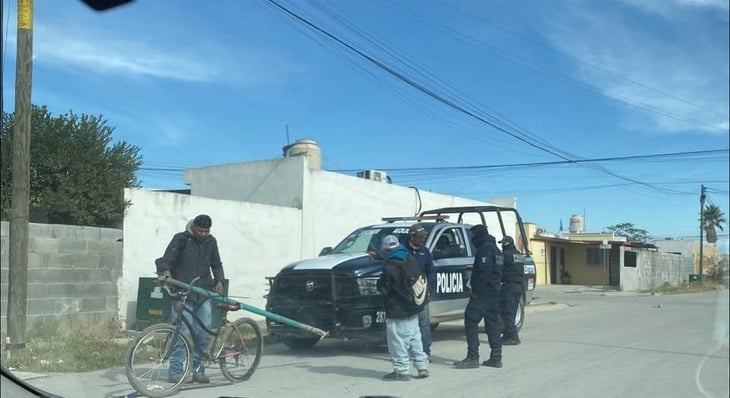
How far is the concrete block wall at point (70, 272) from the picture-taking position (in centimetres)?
1146

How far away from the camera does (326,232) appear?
18.2 meters

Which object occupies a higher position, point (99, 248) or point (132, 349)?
point (99, 248)

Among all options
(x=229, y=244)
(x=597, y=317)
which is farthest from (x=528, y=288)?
(x=229, y=244)

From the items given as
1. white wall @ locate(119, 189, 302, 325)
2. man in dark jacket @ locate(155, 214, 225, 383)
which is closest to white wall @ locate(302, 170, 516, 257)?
white wall @ locate(119, 189, 302, 325)

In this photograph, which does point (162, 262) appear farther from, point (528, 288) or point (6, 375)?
point (528, 288)

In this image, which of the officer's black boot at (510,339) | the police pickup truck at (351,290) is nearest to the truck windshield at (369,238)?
the police pickup truck at (351,290)

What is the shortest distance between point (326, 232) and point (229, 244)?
10.8 ft

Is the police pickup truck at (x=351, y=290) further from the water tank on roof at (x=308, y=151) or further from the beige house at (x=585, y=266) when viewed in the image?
the beige house at (x=585, y=266)

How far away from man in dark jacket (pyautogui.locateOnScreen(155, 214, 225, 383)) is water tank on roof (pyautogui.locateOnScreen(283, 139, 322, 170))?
8.95m

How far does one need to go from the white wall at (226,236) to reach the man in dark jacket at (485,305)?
697 cm

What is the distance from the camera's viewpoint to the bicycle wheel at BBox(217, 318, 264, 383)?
7977mm

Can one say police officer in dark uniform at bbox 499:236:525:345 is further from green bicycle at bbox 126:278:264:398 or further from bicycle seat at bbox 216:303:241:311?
bicycle seat at bbox 216:303:241:311

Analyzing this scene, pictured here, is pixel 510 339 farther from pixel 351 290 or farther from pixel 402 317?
pixel 402 317

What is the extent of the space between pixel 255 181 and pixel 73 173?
254 inches
